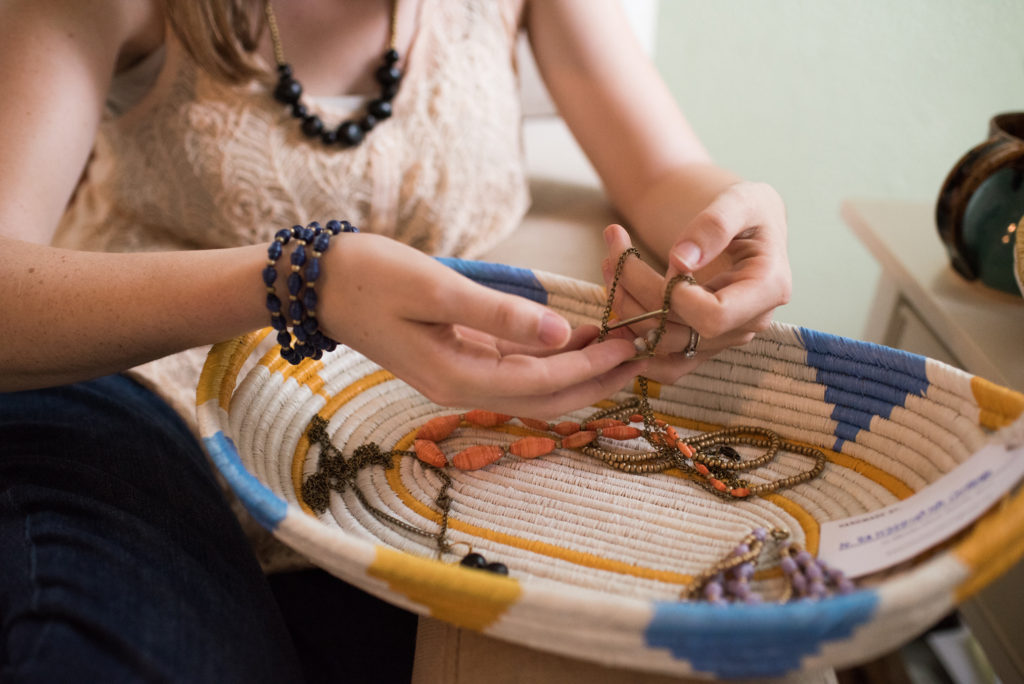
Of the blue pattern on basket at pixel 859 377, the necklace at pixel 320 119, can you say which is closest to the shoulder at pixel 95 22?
the necklace at pixel 320 119

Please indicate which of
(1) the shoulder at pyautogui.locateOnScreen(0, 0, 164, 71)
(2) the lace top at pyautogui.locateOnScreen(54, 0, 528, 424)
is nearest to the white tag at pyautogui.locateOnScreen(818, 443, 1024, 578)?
(2) the lace top at pyautogui.locateOnScreen(54, 0, 528, 424)

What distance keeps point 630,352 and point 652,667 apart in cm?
20

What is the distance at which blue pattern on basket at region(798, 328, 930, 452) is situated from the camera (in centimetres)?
51

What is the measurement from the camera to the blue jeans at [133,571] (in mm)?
422

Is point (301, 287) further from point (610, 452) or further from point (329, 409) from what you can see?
point (610, 452)

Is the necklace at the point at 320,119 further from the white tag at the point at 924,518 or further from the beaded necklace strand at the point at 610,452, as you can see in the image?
the white tag at the point at 924,518

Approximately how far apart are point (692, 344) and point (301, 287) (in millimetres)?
273

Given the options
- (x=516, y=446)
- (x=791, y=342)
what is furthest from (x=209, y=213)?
(x=791, y=342)

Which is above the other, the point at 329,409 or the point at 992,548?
the point at 992,548

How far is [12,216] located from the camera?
575 mm

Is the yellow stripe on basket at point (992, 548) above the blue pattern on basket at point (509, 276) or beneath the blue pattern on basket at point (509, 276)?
above

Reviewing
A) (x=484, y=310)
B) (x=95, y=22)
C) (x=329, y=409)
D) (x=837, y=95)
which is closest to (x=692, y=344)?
(x=484, y=310)

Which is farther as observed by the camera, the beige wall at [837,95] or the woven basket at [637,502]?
the beige wall at [837,95]

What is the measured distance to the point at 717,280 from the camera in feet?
1.74
